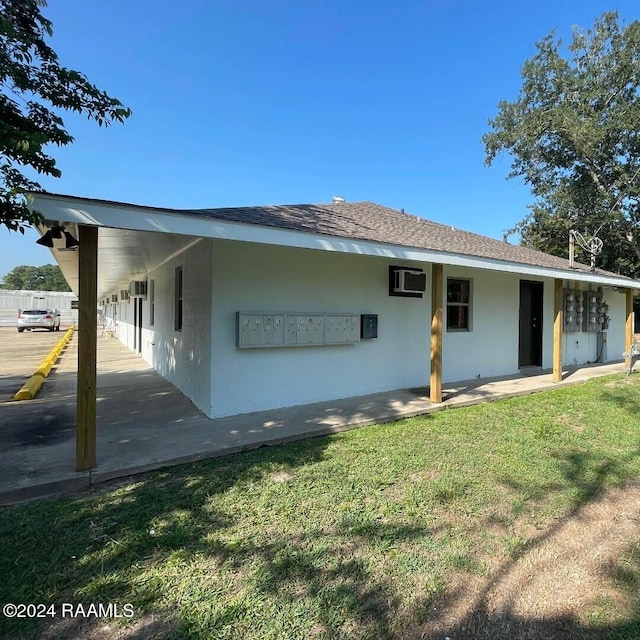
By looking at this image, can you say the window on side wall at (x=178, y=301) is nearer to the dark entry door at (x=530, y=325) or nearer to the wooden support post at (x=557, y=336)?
the wooden support post at (x=557, y=336)

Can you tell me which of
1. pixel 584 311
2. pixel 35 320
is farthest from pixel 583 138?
pixel 35 320

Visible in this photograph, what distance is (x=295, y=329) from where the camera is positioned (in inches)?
240

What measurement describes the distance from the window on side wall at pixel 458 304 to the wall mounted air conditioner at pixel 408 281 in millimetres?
1208

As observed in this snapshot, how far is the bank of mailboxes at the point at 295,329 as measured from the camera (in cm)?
563

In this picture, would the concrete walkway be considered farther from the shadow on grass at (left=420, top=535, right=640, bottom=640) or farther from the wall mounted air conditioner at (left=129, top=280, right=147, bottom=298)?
the wall mounted air conditioner at (left=129, top=280, right=147, bottom=298)

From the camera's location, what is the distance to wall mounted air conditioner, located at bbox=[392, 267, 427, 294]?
7082mm

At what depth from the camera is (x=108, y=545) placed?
8.79ft

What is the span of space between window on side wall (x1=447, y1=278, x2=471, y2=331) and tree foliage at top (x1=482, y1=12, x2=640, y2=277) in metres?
18.4

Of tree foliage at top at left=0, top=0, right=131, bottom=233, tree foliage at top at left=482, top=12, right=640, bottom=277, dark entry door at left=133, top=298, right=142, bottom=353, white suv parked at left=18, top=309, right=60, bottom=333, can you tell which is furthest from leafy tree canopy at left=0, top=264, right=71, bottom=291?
tree foliage at top at left=0, top=0, right=131, bottom=233

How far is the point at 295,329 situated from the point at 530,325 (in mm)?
6844

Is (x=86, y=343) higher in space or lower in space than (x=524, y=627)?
higher

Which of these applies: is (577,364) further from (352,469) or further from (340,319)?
(352,469)

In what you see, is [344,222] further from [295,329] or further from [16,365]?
[16,365]

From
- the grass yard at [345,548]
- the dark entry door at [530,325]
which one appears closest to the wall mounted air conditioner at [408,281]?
the grass yard at [345,548]
